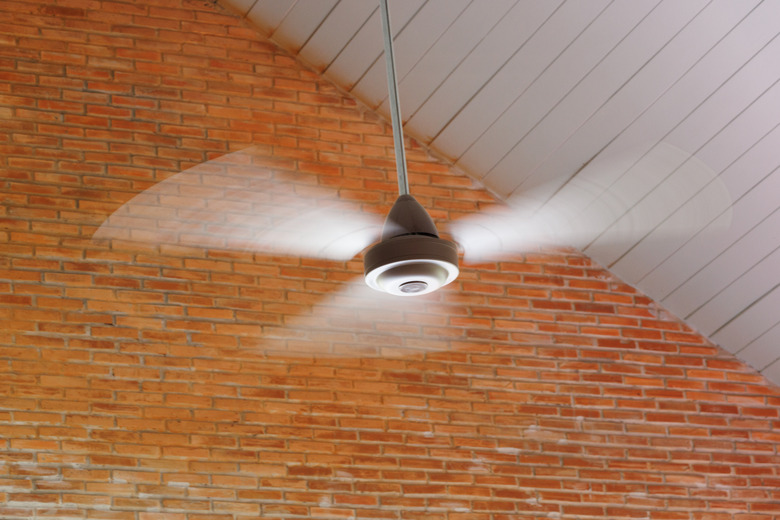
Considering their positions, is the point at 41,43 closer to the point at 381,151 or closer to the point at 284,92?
the point at 284,92

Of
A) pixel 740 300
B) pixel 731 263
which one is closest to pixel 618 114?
pixel 731 263

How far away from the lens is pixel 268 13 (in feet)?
13.9

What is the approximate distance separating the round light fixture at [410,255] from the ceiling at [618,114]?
1.38 meters

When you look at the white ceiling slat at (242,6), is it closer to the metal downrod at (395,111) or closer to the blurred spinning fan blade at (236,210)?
the blurred spinning fan blade at (236,210)

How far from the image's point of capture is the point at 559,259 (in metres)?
4.37

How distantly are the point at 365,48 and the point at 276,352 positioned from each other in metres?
1.29

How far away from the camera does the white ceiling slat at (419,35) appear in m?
3.75

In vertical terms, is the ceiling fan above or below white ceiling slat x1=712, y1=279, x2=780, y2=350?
above

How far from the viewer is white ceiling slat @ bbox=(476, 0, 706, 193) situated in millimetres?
3498

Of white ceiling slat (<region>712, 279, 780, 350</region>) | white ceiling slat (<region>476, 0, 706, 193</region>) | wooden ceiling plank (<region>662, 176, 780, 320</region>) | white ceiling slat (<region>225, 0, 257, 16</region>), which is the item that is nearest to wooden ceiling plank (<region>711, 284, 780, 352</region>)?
white ceiling slat (<region>712, 279, 780, 350</region>)

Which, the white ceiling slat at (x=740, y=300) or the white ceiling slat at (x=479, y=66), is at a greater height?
the white ceiling slat at (x=479, y=66)

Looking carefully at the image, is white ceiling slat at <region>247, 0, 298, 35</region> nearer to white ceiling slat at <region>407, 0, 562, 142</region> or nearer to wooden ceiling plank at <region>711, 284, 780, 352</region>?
white ceiling slat at <region>407, 0, 562, 142</region>

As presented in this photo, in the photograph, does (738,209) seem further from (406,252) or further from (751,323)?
(406,252)

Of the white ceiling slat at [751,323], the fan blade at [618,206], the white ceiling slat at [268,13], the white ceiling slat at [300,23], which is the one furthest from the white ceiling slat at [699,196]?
the white ceiling slat at [268,13]
